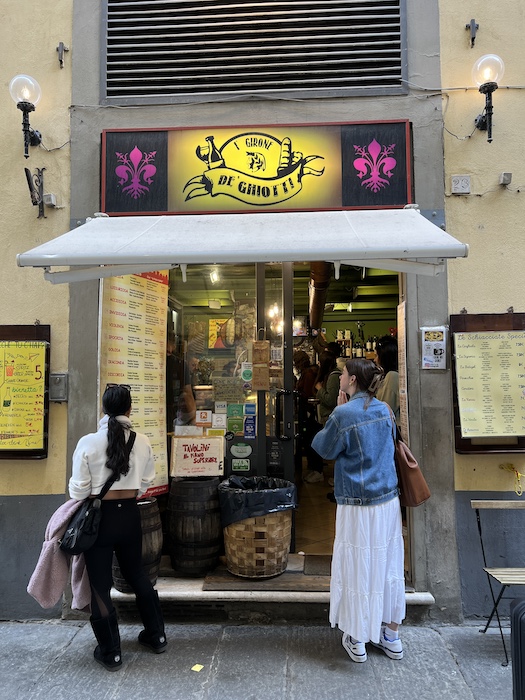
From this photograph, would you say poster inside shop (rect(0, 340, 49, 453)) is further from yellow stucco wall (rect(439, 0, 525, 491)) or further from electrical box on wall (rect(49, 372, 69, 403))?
yellow stucco wall (rect(439, 0, 525, 491))

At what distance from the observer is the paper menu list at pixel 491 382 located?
413 centimetres

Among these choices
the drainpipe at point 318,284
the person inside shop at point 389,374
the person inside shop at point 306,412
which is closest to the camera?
the person inside shop at point 389,374

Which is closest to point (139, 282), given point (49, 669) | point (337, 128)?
point (337, 128)

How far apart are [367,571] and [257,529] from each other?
41.0 inches

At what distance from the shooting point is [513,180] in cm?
437

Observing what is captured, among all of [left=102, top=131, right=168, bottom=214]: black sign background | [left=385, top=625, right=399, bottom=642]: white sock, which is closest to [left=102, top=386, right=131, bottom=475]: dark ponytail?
[left=102, top=131, right=168, bottom=214]: black sign background

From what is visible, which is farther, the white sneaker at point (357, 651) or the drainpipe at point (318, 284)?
the drainpipe at point (318, 284)

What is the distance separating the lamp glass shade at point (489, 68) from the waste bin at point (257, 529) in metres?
3.68

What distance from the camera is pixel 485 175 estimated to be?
14.4ft

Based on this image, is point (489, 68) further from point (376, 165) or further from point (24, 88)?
point (24, 88)

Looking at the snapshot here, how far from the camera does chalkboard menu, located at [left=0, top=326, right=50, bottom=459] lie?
4352 mm

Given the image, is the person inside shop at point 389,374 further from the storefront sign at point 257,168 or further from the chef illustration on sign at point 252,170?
the chef illustration on sign at point 252,170

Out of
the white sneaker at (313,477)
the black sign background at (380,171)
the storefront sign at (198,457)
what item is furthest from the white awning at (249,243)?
the white sneaker at (313,477)

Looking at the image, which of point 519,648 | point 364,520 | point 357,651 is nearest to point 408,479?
point 364,520
